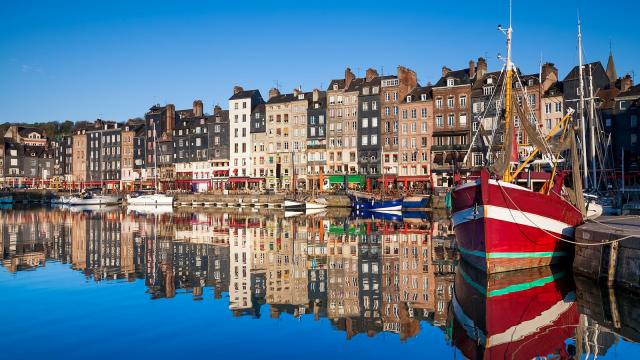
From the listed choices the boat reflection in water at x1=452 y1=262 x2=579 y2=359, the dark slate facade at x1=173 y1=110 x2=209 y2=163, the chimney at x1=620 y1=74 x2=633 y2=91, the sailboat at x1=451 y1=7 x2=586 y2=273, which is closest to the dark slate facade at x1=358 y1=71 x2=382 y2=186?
the chimney at x1=620 y1=74 x2=633 y2=91

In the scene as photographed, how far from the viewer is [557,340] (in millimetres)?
13141

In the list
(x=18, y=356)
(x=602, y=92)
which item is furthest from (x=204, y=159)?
(x=18, y=356)

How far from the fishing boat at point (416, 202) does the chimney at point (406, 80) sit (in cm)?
2096

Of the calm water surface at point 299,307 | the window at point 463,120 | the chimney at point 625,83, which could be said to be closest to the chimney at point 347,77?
the window at point 463,120

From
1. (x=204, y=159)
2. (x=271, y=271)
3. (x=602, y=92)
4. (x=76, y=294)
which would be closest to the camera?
(x=76, y=294)

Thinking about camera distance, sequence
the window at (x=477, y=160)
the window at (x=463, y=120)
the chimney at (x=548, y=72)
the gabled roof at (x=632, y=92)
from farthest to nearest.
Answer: the window at (x=463, y=120) < the window at (x=477, y=160) < the chimney at (x=548, y=72) < the gabled roof at (x=632, y=92)

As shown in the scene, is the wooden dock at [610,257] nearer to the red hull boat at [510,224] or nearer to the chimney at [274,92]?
the red hull boat at [510,224]

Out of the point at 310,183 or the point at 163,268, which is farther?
the point at 310,183

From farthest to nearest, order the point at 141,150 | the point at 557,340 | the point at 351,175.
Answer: the point at 141,150 → the point at 351,175 → the point at 557,340

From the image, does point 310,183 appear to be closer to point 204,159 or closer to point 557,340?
point 204,159

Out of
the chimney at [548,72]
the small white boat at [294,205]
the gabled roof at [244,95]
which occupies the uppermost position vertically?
the gabled roof at [244,95]

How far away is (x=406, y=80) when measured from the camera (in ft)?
276

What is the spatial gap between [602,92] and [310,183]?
43.9m

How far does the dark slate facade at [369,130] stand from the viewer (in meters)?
84.1
